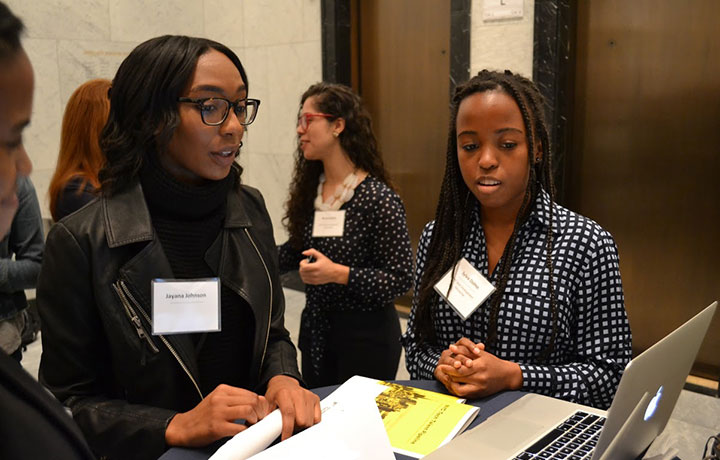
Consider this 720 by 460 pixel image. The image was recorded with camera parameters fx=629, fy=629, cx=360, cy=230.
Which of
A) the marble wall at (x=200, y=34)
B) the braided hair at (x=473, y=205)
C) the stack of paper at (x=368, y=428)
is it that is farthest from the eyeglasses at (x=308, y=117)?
the marble wall at (x=200, y=34)

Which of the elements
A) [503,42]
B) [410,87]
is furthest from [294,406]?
[410,87]

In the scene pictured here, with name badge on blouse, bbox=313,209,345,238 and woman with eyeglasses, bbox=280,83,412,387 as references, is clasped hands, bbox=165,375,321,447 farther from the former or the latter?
name badge on blouse, bbox=313,209,345,238

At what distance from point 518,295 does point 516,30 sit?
2928 mm

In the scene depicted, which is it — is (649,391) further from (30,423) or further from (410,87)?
(410,87)

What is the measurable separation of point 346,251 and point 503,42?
7.38ft

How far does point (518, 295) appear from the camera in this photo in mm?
1743

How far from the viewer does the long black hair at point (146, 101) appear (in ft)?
5.10

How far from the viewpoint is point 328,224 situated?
285cm

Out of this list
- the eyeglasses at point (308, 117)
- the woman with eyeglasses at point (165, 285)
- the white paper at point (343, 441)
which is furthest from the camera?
the eyeglasses at point (308, 117)

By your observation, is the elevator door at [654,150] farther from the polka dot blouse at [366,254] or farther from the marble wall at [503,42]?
the polka dot blouse at [366,254]

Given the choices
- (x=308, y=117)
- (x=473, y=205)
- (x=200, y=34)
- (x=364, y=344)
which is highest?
(x=200, y=34)

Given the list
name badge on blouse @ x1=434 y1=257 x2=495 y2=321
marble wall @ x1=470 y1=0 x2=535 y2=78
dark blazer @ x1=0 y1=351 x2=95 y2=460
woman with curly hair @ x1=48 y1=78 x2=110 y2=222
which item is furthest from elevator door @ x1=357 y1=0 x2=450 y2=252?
dark blazer @ x1=0 y1=351 x2=95 y2=460

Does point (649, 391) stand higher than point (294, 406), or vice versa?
point (649, 391)

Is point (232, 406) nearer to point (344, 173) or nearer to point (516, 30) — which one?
point (344, 173)
